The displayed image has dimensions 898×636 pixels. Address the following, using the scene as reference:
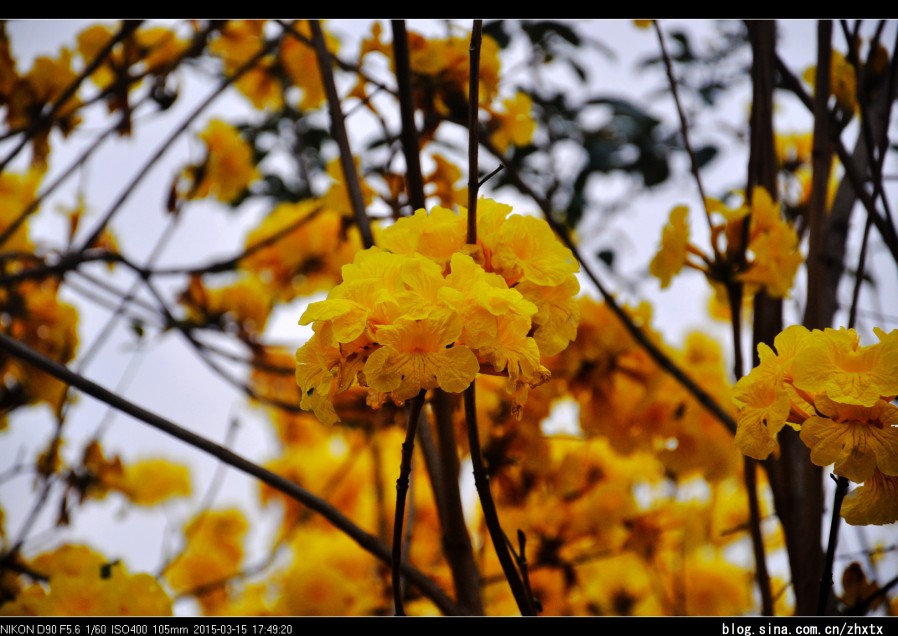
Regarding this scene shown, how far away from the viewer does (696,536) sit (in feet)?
4.73

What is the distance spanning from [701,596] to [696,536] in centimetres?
29

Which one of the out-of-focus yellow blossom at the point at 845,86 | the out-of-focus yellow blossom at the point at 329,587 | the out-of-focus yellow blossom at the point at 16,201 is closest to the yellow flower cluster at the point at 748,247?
the out-of-focus yellow blossom at the point at 845,86

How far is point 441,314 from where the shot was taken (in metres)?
0.50

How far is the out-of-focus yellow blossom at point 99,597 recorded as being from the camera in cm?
85

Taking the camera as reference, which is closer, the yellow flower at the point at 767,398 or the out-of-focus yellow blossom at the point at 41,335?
the yellow flower at the point at 767,398

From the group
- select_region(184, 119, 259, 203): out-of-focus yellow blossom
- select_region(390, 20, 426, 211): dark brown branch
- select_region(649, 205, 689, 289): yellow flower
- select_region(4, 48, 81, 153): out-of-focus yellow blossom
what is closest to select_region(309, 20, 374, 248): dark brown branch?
select_region(390, 20, 426, 211): dark brown branch

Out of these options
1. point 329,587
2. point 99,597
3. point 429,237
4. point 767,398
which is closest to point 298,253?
point 329,587

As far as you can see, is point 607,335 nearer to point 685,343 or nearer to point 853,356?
point 685,343

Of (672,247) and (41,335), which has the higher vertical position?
(41,335)

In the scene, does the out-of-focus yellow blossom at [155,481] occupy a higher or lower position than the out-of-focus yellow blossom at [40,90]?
lower

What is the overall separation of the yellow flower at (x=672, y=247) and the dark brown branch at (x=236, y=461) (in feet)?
1.28

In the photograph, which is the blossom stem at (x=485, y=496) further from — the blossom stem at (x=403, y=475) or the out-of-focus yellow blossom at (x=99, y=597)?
Answer: the out-of-focus yellow blossom at (x=99, y=597)

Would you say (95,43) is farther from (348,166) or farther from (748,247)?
(748,247)

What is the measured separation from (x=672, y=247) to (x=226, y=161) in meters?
1.02
